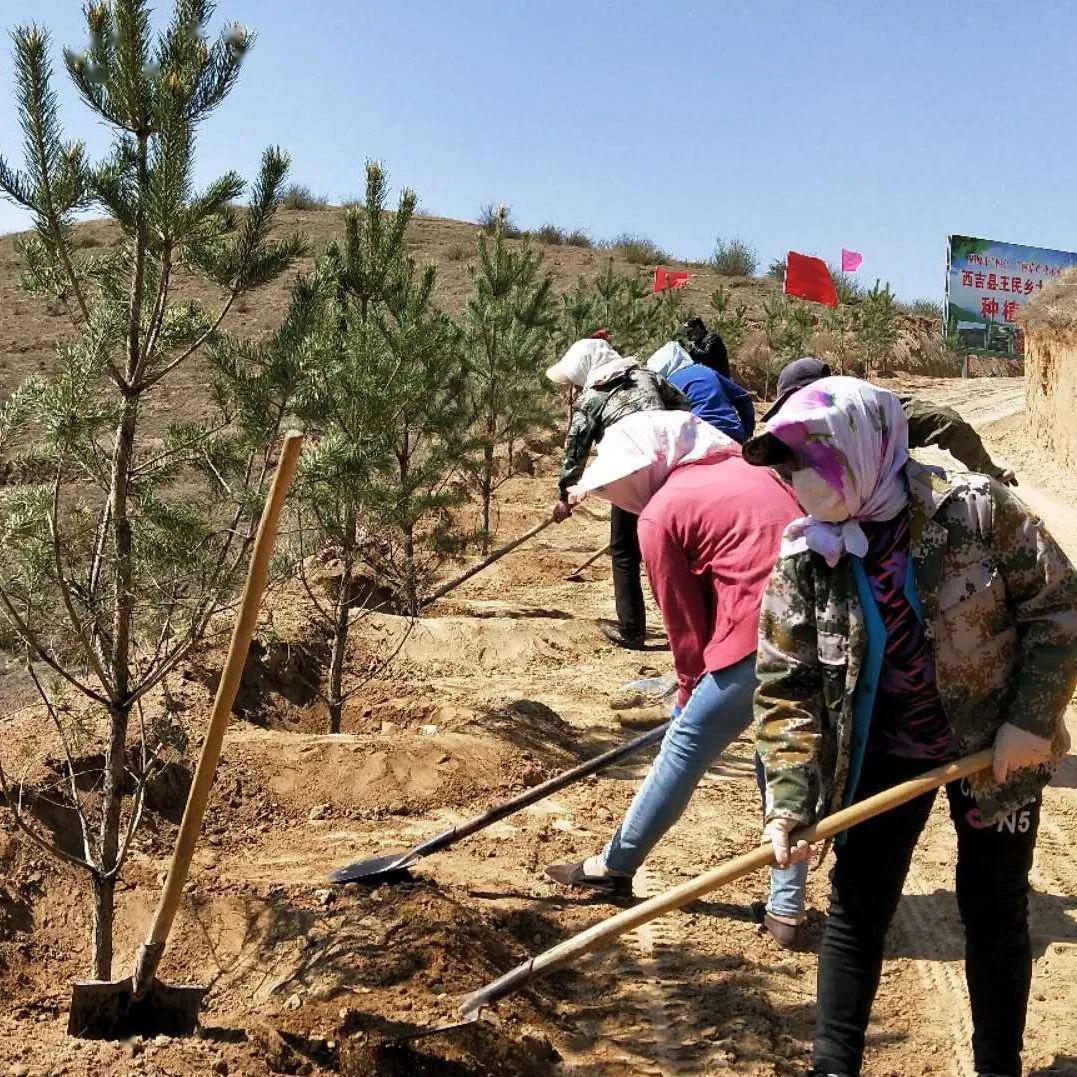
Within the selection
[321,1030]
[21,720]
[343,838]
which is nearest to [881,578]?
[321,1030]

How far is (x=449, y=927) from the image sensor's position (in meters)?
3.76

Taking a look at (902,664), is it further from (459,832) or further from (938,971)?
(459,832)

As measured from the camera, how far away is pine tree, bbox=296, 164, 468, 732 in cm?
492

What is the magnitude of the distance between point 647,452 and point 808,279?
2540cm

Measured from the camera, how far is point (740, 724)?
3.56 m

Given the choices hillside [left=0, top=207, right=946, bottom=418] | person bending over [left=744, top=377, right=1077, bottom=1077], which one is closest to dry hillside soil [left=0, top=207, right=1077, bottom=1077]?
person bending over [left=744, top=377, right=1077, bottom=1077]

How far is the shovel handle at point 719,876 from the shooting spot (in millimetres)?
2549

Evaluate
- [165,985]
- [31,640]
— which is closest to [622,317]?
[31,640]

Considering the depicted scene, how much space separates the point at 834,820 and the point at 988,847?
14.0 inches

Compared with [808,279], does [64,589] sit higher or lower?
lower

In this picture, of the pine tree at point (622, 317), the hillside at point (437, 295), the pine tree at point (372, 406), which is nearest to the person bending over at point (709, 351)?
the pine tree at point (372, 406)

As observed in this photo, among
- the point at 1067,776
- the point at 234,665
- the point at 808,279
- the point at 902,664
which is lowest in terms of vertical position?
the point at 1067,776

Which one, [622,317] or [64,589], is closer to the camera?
[64,589]

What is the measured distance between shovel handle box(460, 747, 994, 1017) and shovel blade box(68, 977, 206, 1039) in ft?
2.44
